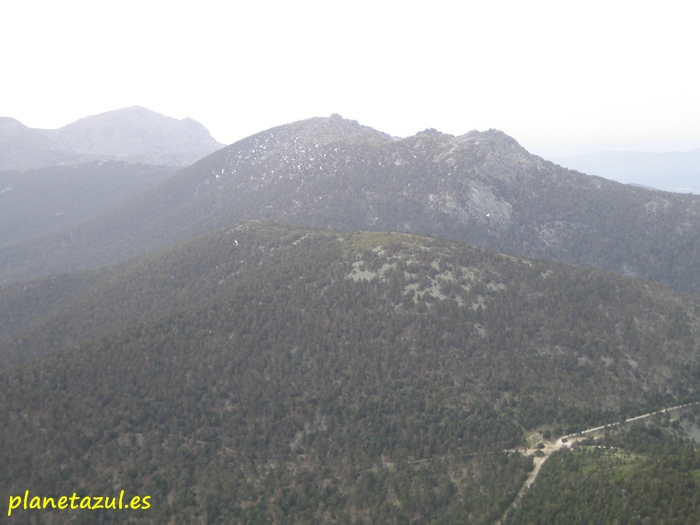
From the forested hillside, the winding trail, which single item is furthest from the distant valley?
the winding trail

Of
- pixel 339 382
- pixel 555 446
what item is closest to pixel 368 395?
pixel 339 382

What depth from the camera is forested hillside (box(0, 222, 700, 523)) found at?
212 ft

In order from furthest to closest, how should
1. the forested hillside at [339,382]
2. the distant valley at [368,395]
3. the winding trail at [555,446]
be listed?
the forested hillside at [339,382]
the distant valley at [368,395]
the winding trail at [555,446]

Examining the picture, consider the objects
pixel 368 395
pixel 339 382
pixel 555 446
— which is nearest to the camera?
pixel 555 446

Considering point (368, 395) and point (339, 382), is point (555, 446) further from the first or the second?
point (339, 382)

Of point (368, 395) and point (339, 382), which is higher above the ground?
point (339, 382)

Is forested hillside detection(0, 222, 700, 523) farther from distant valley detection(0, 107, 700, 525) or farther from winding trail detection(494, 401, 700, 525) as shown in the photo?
winding trail detection(494, 401, 700, 525)

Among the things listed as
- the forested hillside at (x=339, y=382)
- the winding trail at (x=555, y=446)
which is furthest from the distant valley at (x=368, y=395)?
the winding trail at (x=555, y=446)

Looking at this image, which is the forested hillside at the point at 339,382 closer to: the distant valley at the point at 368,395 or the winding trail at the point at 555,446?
the distant valley at the point at 368,395

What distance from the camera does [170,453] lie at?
70.9m

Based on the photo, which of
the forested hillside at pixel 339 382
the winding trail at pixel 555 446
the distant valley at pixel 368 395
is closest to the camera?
the winding trail at pixel 555 446

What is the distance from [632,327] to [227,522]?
8478 centimetres

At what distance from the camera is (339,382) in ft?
284

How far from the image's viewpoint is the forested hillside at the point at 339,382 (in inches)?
2549
